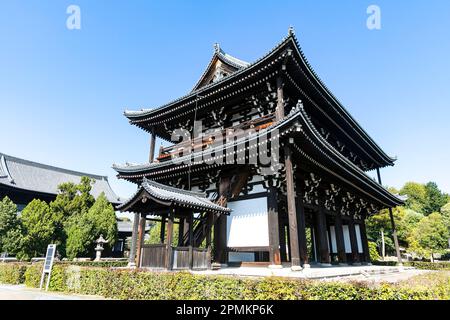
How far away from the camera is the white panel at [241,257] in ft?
41.8

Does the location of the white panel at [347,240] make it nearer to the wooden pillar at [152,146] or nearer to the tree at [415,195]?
the wooden pillar at [152,146]

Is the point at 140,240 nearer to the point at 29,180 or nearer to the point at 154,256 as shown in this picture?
the point at 154,256

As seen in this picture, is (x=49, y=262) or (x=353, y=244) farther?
(x=353, y=244)

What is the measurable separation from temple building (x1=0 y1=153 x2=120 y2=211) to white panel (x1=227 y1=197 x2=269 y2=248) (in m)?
27.0

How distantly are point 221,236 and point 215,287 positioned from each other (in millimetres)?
5816

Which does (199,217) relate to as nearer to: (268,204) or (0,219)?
(268,204)

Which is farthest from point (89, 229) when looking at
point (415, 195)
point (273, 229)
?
point (415, 195)

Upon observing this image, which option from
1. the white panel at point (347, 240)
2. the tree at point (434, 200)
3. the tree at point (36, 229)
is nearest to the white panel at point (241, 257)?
the white panel at point (347, 240)

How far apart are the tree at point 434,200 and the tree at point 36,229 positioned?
82.1 metres

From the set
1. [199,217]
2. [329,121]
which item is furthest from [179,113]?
[329,121]

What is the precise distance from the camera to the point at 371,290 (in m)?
5.24

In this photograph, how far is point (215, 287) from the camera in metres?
6.84

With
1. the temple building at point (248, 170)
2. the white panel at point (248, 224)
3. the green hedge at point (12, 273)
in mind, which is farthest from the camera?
the green hedge at point (12, 273)

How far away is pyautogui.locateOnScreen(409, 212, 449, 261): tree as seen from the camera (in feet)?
124
